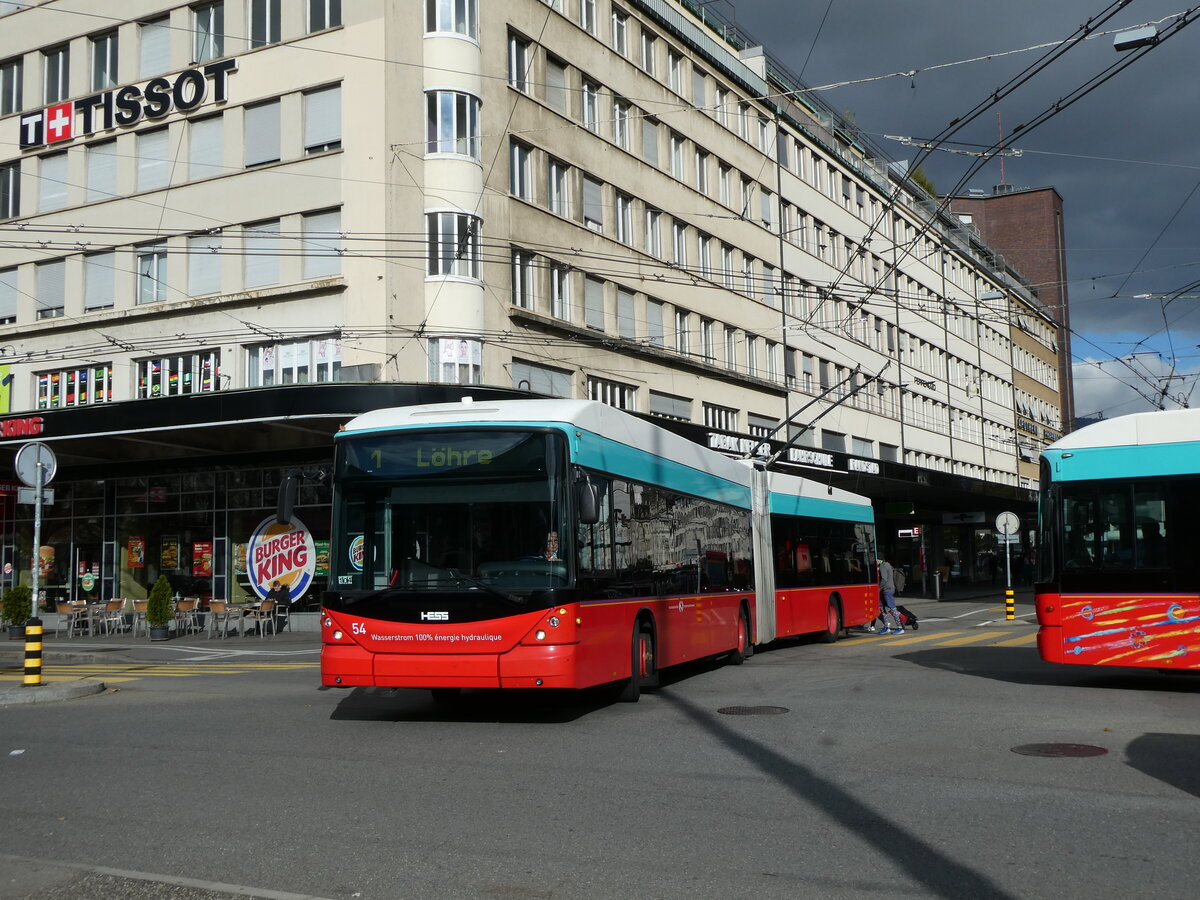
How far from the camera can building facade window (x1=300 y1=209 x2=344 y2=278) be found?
29.1 m

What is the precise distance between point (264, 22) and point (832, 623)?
19945mm

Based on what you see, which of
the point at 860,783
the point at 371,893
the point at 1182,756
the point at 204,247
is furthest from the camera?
the point at 204,247

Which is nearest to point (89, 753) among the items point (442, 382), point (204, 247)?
point (442, 382)

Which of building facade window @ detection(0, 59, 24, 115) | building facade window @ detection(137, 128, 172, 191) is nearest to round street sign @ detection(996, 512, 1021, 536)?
building facade window @ detection(137, 128, 172, 191)

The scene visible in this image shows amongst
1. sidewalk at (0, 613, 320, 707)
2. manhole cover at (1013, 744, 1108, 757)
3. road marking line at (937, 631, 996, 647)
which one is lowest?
manhole cover at (1013, 744, 1108, 757)

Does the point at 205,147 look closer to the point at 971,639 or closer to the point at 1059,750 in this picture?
the point at 971,639

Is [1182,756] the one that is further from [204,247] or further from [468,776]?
[204,247]

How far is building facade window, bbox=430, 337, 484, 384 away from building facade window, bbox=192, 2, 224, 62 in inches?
386

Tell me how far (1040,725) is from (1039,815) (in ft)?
13.2

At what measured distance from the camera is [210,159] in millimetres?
31484

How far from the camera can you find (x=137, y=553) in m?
34.1

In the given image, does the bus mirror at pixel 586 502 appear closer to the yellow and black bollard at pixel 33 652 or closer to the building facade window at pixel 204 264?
the yellow and black bollard at pixel 33 652

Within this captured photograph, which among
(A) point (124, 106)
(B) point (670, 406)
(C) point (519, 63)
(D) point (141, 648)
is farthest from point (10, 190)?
(B) point (670, 406)

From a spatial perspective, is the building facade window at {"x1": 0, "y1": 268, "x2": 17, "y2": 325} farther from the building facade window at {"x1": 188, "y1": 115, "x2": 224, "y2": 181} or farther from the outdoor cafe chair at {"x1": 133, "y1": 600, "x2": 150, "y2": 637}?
the outdoor cafe chair at {"x1": 133, "y1": 600, "x2": 150, "y2": 637}
